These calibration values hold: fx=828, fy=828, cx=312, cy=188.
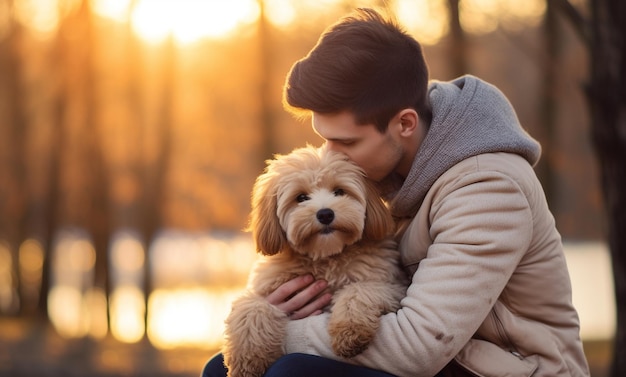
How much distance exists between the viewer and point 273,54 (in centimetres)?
1238

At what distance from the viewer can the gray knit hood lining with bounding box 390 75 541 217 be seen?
2.95m

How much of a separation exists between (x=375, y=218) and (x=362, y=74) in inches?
21.5

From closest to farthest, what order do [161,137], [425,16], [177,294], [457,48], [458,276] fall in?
1. [458,276]
2. [425,16]
3. [457,48]
4. [161,137]
5. [177,294]

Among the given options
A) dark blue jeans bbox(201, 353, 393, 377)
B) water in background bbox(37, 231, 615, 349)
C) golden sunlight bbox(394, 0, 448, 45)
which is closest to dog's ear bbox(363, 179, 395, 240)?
dark blue jeans bbox(201, 353, 393, 377)

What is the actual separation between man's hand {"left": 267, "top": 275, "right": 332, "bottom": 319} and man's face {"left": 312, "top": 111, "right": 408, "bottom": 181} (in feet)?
1.64

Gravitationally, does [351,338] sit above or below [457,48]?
below

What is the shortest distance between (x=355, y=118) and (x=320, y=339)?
0.83 meters

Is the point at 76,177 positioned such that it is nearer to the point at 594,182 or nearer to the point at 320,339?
the point at 594,182

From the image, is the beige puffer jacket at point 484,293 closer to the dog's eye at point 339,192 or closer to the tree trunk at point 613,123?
the dog's eye at point 339,192

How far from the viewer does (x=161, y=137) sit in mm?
14273

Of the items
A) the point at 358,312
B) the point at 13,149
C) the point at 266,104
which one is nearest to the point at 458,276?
the point at 358,312

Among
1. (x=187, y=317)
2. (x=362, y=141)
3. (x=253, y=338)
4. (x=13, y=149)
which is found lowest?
(x=187, y=317)

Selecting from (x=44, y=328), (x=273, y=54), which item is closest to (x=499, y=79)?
(x=273, y=54)

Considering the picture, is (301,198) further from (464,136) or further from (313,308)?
(464,136)
